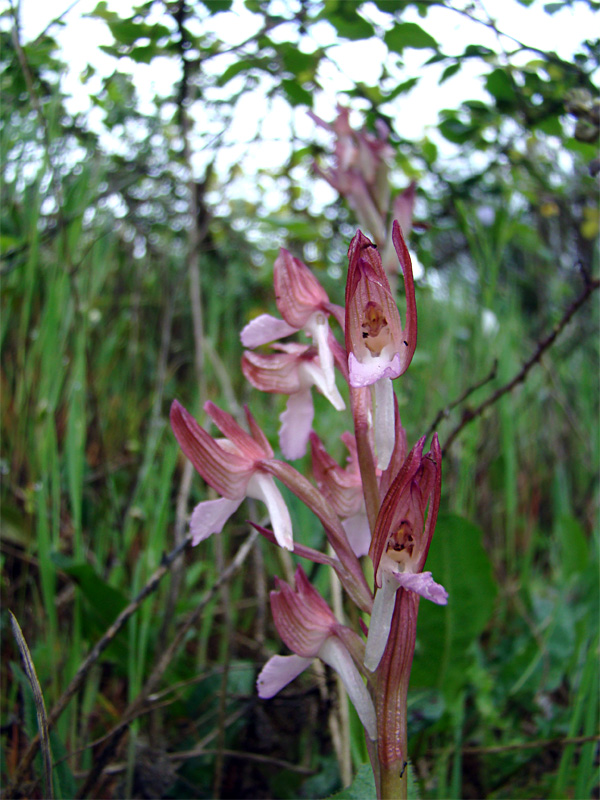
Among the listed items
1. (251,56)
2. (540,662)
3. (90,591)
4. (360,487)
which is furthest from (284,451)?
(251,56)

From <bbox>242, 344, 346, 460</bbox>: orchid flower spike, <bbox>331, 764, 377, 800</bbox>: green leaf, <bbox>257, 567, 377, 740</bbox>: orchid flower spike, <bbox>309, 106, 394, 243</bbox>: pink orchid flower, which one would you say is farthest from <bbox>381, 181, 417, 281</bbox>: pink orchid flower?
<bbox>331, 764, 377, 800</bbox>: green leaf

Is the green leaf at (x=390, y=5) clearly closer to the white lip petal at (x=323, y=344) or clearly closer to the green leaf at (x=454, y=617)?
the white lip petal at (x=323, y=344)

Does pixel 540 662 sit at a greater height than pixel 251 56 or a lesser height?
lesser

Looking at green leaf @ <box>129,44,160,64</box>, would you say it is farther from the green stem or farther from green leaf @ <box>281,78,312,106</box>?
the green stem

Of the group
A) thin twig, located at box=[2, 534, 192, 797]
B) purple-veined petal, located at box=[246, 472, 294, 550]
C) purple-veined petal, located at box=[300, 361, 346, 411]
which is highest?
purple-veined petal, located at box=[300, 361, 346, 411]

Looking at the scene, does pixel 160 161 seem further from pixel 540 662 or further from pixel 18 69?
pixel 540 662

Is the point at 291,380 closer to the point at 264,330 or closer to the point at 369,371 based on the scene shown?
the point at 264,330

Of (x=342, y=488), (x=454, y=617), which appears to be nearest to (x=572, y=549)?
(x=454, y=617)
